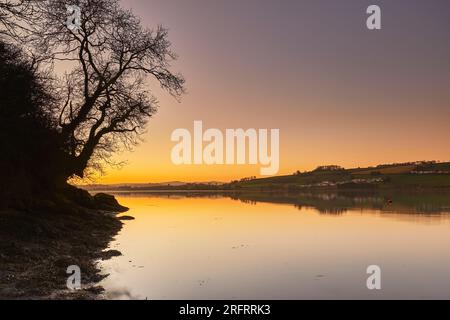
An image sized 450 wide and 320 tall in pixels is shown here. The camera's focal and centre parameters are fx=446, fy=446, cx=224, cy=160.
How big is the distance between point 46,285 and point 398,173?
15562cm

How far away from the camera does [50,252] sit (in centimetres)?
1717

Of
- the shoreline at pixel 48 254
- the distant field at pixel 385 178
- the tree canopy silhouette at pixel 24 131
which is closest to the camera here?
the shoreline at pixel 48 254

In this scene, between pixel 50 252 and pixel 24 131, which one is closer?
pixel 50 252

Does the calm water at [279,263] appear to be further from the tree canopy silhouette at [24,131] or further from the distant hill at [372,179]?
the distant hill at [372,179]

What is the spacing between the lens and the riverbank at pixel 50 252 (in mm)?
12222

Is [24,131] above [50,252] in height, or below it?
above

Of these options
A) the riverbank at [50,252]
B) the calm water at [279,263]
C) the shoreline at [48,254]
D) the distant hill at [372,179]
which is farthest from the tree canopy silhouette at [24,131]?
the distant hill at [372,179]

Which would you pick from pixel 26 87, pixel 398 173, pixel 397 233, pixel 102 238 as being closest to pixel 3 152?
pixel 26 87

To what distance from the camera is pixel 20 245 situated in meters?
16.9

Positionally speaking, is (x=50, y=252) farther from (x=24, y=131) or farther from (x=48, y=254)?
(x=24, y=131)

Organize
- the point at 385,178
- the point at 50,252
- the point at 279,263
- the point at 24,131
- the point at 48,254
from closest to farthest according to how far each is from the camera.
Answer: the point at 48,254 < the point at 50,252 < the point at 279,263 < the point at 24,131 < the point at 385,178

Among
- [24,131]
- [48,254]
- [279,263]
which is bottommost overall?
[279,263]

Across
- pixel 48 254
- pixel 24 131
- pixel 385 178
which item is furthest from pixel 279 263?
pixel 385 178
